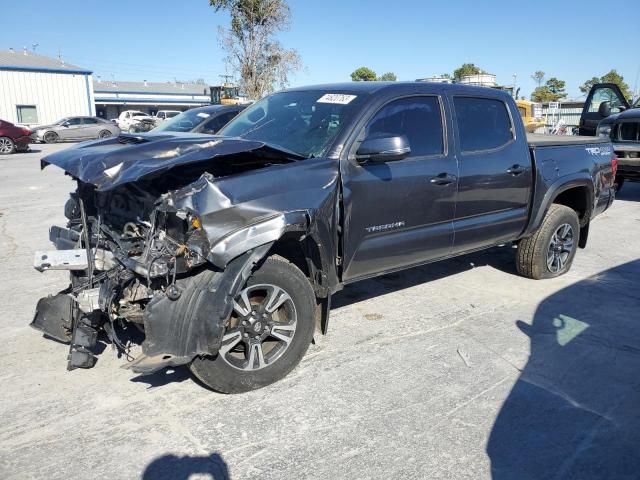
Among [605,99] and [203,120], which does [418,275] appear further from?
[605,99]

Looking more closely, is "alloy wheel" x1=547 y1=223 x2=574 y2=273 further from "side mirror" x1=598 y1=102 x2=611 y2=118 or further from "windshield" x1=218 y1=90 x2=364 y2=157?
"side mirror" x1=598 y1=102 x2=611 y2=118

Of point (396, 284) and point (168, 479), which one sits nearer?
point (168, 479)

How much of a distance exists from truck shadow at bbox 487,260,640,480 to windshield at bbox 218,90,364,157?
2.15m

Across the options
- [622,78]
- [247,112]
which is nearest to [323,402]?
[247,112]

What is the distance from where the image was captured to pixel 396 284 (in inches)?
219

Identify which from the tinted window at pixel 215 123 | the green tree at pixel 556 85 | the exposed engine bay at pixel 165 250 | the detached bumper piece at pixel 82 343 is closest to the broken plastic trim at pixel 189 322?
the exposed engine bay at pixel 165 250

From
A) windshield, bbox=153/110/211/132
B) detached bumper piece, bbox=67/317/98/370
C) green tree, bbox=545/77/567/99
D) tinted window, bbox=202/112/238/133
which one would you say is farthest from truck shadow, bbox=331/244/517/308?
green tree, bbox=545/77/567/99

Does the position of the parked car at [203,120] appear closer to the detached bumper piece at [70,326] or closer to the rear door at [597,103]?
the detached bumper piece at [70,326]

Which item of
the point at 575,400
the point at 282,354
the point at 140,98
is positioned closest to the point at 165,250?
the point at 282,354

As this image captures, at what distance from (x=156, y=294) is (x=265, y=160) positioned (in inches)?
45.3

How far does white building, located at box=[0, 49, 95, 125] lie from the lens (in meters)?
38.3

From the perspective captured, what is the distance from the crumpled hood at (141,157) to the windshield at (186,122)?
6.16 metres

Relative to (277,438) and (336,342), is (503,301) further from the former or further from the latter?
(277,438)

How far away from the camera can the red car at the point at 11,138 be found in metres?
21.5
